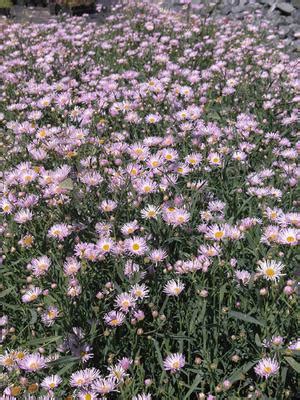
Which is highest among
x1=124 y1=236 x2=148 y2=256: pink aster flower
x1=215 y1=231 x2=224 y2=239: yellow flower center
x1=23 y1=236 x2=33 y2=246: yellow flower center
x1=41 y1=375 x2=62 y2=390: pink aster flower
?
x1=215 y1=231 x2=224 y2=239: yellow flower center

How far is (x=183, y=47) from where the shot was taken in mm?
6520

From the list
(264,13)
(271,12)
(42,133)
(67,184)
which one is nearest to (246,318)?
(67,184)

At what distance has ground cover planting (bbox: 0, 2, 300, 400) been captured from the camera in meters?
2.07

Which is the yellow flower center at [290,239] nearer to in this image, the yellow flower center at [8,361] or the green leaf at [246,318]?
the green leaf at [246,318]

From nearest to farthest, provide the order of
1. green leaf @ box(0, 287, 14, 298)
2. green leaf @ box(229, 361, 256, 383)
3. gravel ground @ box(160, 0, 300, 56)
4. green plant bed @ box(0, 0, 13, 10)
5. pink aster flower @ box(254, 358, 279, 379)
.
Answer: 1. pink aster flower @ box(254, 358, 279, 379)
2. green leaf @ box(229, 361, 256, 383)
3. green leaf @ box(0, 287, 14, 298)
4. gravel ground @ box(160, 0, 300, 56)
5. green plant bed @ box(0, 0, 13, 10)

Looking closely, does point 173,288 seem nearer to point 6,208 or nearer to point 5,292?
point 5,292

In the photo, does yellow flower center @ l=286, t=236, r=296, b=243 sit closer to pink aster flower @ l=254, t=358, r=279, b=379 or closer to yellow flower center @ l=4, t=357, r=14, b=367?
pink aster flower @ l=254, t=358, r=279, b=379

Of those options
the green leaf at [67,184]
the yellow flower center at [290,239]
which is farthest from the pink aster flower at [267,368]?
the green leaf at [67,184]

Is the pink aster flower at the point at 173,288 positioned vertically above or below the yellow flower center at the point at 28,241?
above

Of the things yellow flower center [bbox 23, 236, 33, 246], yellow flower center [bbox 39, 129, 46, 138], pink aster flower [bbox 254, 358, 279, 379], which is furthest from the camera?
yellow flower center [bbox 39, 129, 46, 138]

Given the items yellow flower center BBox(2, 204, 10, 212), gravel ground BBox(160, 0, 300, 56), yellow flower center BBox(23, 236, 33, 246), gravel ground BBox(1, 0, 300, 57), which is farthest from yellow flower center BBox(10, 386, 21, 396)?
gravel ground BBox(160, 0, 300, 56)

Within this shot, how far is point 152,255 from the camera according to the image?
2312mm

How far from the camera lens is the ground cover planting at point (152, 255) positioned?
6.79 ft

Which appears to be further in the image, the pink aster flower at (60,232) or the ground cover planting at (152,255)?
the pink aster flower at (60,232)
